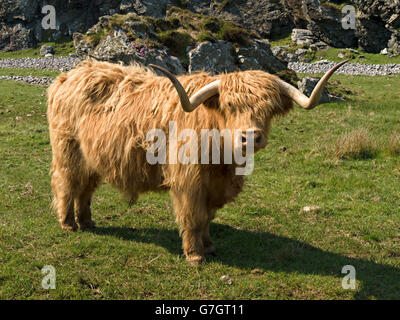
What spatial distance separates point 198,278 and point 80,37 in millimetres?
13610

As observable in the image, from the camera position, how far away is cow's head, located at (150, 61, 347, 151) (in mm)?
4074

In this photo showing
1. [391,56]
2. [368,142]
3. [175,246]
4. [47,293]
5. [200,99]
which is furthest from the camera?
[391,56]

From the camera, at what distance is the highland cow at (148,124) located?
14.1ft

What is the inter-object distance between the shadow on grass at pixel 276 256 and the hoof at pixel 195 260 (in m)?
0.16

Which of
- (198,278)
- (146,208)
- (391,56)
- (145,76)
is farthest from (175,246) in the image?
(391,56)

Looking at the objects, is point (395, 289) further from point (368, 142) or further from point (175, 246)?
point (368, 142)

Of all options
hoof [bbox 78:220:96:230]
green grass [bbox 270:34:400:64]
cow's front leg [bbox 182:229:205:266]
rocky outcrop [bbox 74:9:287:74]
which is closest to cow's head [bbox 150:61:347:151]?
cow's front leg [bbox 182:229:205:266]

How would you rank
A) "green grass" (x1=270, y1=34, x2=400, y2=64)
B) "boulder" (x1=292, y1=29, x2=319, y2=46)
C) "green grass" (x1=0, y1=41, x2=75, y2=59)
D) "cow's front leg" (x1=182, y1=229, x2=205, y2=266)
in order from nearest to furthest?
"cow's front leg" (x1=182, y1=229, x2=205, y2=266), "green grass" (x1=270, y1=34, x2=400, y2=64), "green grass" (x1=0, y1=41, x2=75, y2=59), "boulder" (x1=292, y1=29, x2=319, y2=46)

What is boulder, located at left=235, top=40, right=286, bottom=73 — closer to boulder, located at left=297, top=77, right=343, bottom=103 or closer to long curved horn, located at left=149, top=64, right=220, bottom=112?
boulder, located at left=297, top=77, right=343, bottom=103

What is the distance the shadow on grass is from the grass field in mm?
13

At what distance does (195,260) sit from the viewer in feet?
15.4

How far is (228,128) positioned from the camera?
14.0ft
